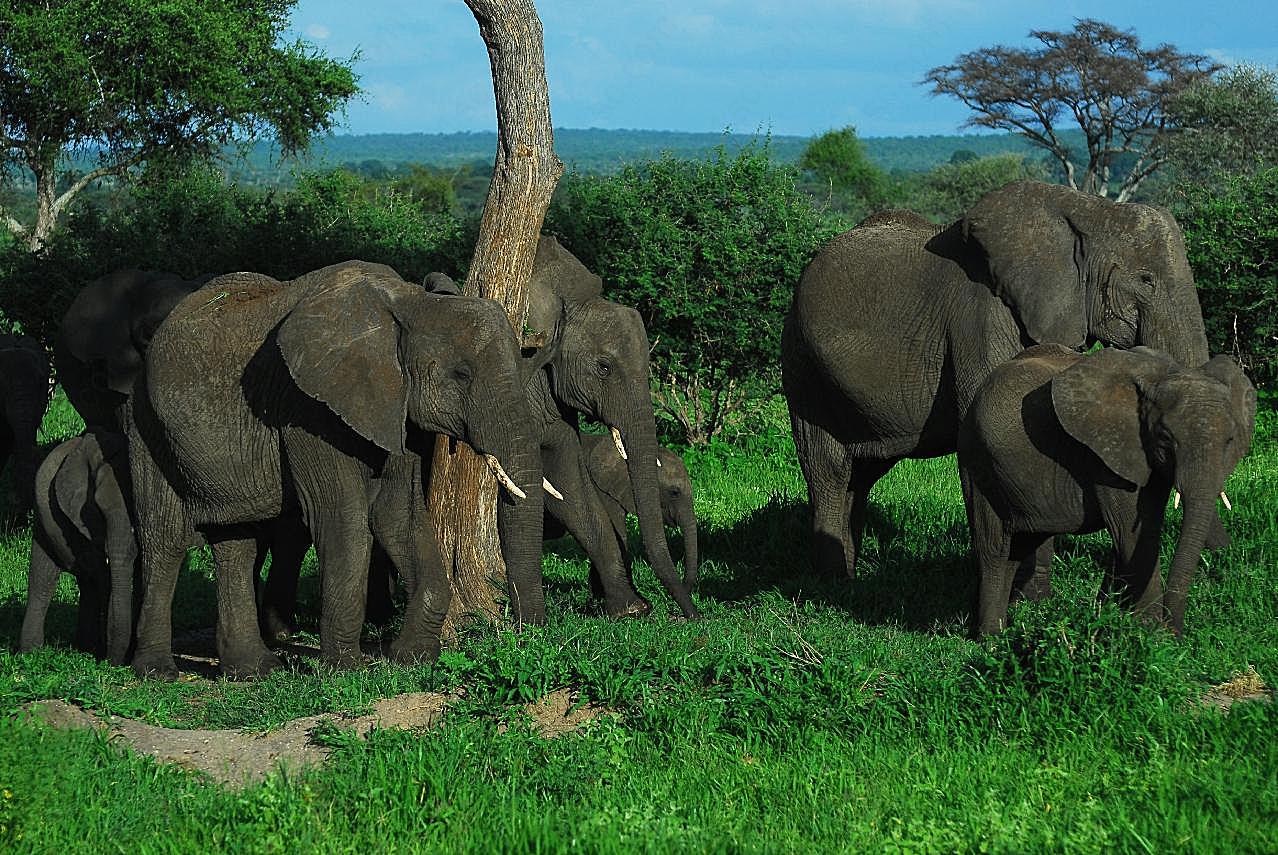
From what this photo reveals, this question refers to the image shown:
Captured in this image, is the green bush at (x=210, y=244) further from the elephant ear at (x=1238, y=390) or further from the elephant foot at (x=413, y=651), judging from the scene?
A: the elephant ear at (x=1238, y=390)

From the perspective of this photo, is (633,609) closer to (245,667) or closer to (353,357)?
(245,667)

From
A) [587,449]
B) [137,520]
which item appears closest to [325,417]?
[137,520]

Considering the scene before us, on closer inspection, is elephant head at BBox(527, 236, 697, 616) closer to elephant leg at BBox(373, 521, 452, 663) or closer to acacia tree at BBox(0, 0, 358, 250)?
elephant leg at BBox(373, 521, 452, 663)

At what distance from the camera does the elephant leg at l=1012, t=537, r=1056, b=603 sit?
863cm

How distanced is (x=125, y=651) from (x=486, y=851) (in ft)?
13.3

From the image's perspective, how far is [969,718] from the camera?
251 inches

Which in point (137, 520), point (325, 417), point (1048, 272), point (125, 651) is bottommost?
point (125, 651)

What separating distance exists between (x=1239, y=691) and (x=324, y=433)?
4.27 metres

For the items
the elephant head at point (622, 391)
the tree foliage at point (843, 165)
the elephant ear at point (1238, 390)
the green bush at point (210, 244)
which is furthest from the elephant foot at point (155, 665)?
the tree foliage at point (843, 165)

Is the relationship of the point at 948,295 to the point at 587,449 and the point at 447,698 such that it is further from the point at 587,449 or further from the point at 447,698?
the point at 447,698

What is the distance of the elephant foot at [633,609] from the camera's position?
9.06 m

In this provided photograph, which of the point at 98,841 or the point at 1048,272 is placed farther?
the point at 1048,272

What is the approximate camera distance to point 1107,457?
7.16 meters

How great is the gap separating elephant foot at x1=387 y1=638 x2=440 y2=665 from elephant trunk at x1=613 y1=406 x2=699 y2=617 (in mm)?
1397
